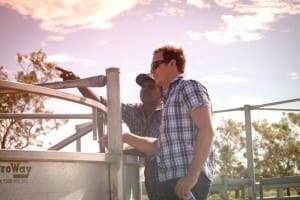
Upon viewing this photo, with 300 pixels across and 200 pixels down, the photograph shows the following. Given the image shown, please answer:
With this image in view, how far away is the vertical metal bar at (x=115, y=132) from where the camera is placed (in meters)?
2.85

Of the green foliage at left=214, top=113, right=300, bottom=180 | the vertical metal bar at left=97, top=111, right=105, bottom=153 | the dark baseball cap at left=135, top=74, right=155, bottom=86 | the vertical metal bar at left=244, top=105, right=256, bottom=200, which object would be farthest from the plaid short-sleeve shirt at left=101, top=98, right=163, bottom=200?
the green foliage at left=214, top=113, right=300, bottom=180

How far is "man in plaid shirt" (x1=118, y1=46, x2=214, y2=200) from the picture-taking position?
2.77 meters

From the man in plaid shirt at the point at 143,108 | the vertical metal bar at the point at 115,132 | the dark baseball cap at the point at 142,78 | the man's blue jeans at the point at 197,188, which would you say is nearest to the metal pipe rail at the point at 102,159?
the vertical metal bar at the point at 115,132

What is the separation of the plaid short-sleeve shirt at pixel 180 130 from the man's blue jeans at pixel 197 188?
32 mm

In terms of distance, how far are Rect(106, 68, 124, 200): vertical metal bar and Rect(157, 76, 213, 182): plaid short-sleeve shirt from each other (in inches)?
11.2

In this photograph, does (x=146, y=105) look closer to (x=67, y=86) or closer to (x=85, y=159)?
(x=67, y=86)

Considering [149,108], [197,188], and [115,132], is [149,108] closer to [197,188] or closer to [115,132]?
[115,132]

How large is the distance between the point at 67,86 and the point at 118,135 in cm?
54

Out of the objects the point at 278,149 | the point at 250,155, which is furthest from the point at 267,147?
the point at 250,155

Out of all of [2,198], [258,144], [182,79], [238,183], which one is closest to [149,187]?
[182,79]

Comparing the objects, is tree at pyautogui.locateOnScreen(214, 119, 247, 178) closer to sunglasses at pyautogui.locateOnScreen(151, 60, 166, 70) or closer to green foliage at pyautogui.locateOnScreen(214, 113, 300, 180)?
green foliage at pyautogui.locateOnScreen(214, 113, 300, 180)

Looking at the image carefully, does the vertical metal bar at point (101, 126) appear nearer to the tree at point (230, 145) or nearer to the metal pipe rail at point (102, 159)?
the metal pipe rail at point (102, 159)

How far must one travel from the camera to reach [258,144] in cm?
4369

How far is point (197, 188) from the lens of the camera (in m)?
2.88
